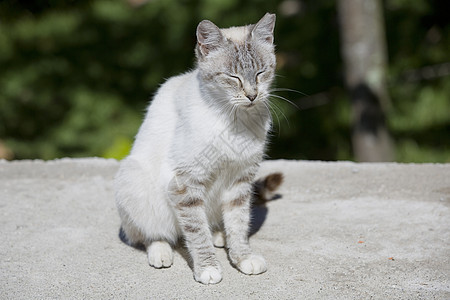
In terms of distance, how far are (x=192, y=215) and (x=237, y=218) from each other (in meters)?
0.30

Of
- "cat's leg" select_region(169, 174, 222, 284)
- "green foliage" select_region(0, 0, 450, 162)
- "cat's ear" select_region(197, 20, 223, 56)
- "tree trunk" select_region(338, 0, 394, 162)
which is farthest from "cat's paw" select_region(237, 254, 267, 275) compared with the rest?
"green foliage" select_region(0, 0, 450, 162)

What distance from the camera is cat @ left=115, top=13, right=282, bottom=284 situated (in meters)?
2.97

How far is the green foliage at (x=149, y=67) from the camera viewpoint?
760cm

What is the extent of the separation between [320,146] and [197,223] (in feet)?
18.5

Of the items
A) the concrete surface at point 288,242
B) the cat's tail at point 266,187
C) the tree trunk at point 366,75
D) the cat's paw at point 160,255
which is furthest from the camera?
the tree trunk at point 366,75

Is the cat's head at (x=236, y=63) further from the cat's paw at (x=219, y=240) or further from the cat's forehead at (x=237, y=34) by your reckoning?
the cat's paw at (x=219, y=240)

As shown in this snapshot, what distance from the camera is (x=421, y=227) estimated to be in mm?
3512

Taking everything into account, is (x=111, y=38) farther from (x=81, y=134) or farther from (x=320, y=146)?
(x=320, y=146)

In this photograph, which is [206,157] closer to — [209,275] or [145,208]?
[145,208]

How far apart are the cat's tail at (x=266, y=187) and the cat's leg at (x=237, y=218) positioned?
621 millimetres

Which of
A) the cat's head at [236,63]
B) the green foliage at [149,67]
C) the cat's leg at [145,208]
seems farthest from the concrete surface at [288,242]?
the green foliage at [149,67]

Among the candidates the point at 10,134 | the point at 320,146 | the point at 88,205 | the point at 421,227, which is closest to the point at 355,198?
the point at 421,227

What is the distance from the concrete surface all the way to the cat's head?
3.21 feet

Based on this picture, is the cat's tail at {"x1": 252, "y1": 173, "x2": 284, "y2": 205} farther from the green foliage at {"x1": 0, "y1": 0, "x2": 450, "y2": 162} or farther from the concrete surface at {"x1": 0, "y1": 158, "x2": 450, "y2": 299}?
the green foliage at {"x1": 0, "y1": 0, "x2": 450, "y2": 162}
